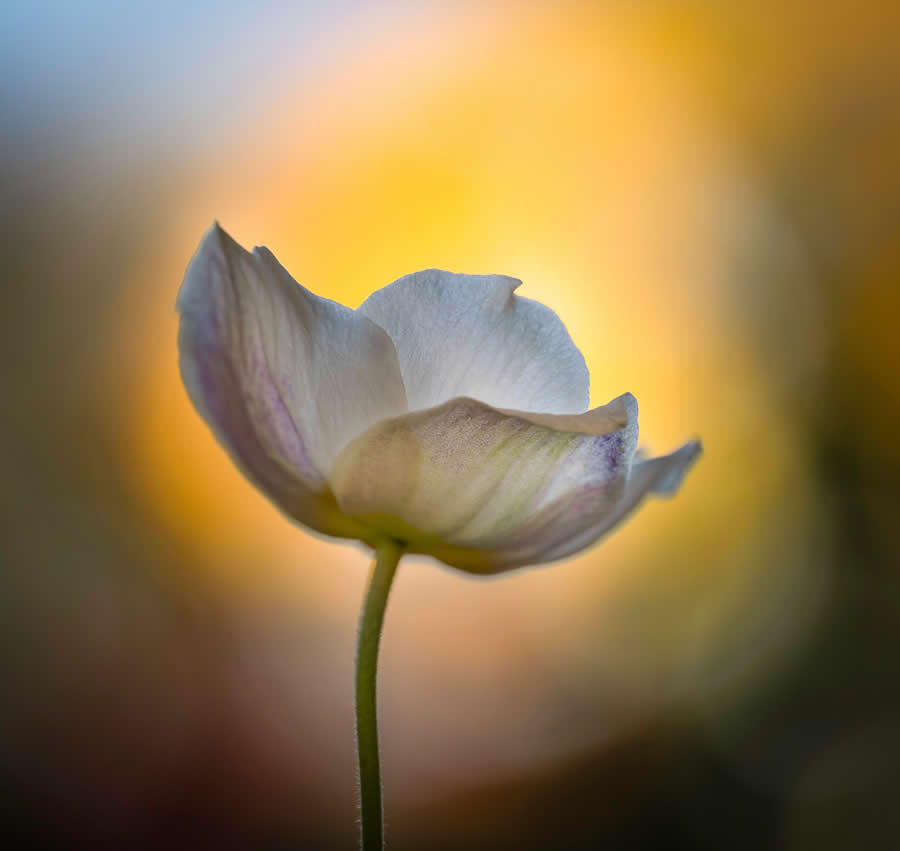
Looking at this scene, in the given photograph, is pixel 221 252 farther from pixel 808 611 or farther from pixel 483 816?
pixel 808 611

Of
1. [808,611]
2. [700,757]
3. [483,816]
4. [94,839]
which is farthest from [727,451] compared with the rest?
[94,839]

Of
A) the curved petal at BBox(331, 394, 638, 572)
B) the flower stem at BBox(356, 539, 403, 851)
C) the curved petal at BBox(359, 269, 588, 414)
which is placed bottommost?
the flower stem at BBox(356, 539, 403, 851)

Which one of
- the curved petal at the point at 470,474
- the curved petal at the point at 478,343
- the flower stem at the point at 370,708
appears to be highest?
the curved petal at the point at 478,343

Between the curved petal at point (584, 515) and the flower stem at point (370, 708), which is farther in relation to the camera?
the curved petal at point (584, 515)

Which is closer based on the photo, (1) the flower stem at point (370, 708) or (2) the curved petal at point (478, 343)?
(1) the flower stem at point (370, 708)

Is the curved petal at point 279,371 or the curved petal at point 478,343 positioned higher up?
the curved petal at point 478,343

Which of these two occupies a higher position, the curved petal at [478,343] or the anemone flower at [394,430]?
the curved petal at [478,343]
